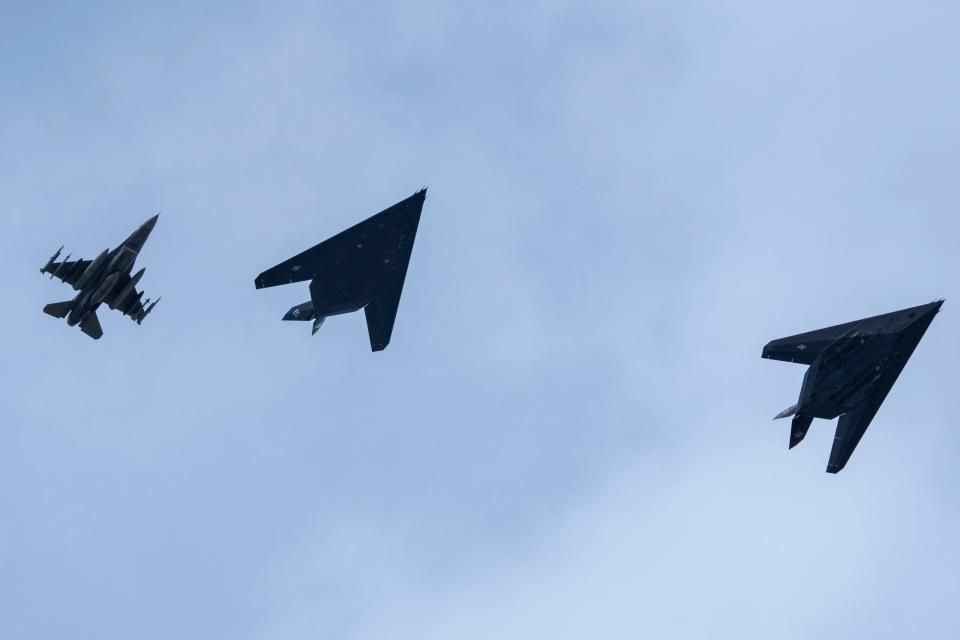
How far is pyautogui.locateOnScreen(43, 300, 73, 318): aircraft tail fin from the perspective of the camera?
71938 millimetres

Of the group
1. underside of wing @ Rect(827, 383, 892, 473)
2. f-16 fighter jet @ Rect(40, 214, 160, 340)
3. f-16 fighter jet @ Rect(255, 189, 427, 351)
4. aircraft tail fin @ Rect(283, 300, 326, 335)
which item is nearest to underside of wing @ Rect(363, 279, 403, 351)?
f-16 fighter jet @ Rect(255, 189, 427, 351)

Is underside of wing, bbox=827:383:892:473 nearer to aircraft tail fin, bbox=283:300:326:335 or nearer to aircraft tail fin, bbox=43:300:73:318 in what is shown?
aircraft tail fin, bbox=283:300:326:335

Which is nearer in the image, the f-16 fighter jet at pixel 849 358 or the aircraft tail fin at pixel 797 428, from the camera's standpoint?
the f-16 fighter jet at pixel 849 358

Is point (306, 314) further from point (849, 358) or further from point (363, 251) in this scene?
point (849, 358)

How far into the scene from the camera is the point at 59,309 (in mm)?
72188

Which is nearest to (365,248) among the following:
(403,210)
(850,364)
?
(403,210)

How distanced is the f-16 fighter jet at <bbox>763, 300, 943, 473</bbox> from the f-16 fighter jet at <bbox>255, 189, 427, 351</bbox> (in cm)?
2575

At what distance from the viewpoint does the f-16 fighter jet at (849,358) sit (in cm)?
6381

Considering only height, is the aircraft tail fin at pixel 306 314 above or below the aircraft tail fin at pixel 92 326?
below

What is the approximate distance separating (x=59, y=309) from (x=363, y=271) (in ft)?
78.8

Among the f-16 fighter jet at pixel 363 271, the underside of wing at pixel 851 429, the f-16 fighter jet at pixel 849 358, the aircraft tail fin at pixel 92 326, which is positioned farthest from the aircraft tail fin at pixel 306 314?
the underside of wing at pixel 851 429

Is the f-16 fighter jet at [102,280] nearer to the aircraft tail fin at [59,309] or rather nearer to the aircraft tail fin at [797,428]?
the aircraft tail fin at [59,309]

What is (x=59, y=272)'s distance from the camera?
70.1m

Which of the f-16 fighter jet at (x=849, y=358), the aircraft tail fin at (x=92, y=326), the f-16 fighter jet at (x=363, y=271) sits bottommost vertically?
the f-16 fighter jet at (x=849, y=358)
